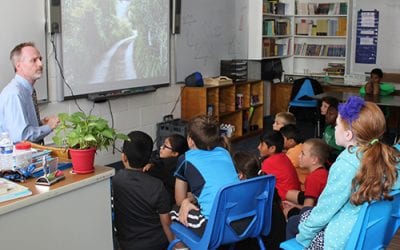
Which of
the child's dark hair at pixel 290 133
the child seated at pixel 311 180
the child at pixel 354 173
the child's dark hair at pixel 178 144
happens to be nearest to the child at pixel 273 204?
the child seated at pixel 311 180

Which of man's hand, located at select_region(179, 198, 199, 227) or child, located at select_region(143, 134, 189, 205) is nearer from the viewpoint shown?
man's hand, located at select_region(179, 198, 199, 227)

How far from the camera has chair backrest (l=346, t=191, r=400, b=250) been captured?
6.27ft

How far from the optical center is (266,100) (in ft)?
27.2

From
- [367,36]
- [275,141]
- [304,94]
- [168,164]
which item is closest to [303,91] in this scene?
[304,94]

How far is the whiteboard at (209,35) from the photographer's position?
611 centimetres

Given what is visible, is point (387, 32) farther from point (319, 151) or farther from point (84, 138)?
point (84, 138)

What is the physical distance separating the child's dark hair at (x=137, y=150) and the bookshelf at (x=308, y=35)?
4.98 m

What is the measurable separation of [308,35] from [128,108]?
421 centimetres

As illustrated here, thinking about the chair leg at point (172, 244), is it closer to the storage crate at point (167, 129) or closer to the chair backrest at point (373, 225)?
the chair backrest at point (373, 225)

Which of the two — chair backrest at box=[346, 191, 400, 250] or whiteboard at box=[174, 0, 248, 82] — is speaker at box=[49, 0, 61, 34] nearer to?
whiteboard at box=[174, 0, 248, 82]

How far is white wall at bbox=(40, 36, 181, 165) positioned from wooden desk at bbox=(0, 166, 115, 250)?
7.68 feet

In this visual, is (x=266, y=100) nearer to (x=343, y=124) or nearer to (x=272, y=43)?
(x=272, y=43)

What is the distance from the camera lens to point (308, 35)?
839 centimetres

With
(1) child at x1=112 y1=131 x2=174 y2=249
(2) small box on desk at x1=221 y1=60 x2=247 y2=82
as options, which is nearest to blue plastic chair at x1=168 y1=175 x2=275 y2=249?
(1) child at x1=112 y1=131 x2=174 y2=249
